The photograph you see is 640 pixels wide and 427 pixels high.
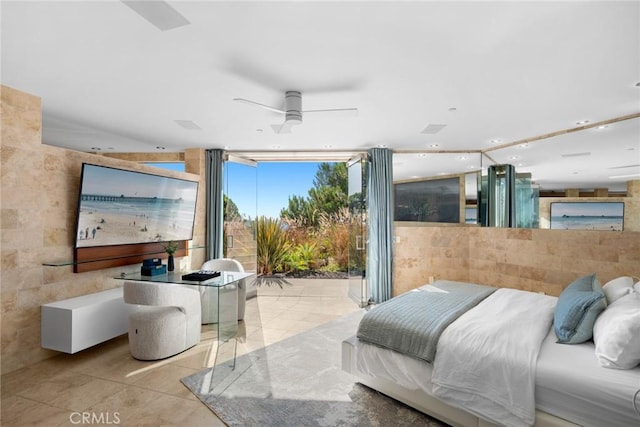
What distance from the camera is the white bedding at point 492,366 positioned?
1.87 m

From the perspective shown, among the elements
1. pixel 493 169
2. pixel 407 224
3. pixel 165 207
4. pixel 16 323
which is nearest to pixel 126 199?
pixel 165 207

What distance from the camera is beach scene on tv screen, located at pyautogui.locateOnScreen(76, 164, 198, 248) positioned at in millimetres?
3453

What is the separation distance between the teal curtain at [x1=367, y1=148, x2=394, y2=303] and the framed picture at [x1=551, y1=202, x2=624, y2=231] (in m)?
2.30

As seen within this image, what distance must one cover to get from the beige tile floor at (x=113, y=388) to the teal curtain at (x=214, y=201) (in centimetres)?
162

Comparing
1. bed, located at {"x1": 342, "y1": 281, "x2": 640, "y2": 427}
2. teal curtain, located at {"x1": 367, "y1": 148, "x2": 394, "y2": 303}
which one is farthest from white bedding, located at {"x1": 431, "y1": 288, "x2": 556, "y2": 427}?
teal curtain, located at {"x1": 367, "y1": 148, "x2": 394, "y2": 303}

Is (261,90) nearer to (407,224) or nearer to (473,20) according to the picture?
(473,20)

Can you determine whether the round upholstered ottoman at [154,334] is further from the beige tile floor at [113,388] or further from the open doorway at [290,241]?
the open doorway at [290,241]

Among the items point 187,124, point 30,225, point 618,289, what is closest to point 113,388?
point 30,225

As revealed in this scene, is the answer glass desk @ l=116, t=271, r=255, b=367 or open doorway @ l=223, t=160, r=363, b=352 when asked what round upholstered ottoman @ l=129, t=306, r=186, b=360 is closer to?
glass desk @ l=116, t=271, r=255, b=367

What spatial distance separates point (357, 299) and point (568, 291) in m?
3.20

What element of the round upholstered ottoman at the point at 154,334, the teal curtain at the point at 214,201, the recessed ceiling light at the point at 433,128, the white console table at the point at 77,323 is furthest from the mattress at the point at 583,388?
the teal curtain at the point at 214,201

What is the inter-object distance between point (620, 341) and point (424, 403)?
1.26 metres

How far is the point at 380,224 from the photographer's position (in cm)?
540

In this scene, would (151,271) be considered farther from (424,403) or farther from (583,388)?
(583,388)
